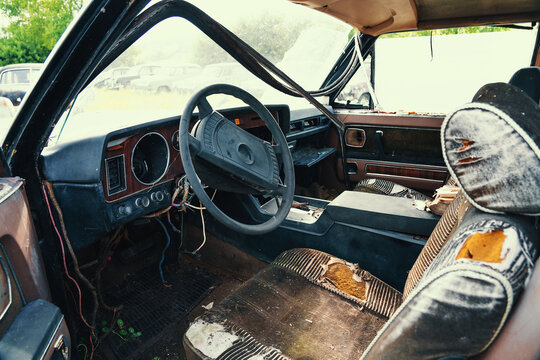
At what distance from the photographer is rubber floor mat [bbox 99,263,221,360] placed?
1958mm

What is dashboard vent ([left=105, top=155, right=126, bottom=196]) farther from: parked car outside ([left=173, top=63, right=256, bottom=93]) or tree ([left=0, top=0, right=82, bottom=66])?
tree ([left=0, top=0, right=82, bottom=66])

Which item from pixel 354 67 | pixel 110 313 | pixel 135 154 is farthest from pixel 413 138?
pixel 110 313

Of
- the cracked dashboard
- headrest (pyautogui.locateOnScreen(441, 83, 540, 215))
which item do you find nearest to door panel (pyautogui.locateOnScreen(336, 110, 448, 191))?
the cracked dashboard

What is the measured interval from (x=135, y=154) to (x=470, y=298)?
5.49ft

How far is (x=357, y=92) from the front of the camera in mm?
3562

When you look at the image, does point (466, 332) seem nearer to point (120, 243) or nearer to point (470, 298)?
point (470, 298)

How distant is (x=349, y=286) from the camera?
1618mm

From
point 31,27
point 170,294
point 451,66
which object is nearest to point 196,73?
point 170,294

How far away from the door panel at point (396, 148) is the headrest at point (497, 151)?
2.12 m

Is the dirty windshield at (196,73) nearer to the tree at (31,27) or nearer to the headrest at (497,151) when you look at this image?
the headrest at (497,151)

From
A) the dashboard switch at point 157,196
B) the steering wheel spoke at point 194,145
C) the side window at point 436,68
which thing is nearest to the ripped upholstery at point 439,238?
the steering wheel spoke at point 194,145

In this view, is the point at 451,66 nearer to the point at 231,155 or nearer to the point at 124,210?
the point at 231,155

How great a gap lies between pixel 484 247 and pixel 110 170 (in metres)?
1.54

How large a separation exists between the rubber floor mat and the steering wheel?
922mm
